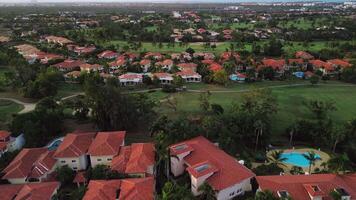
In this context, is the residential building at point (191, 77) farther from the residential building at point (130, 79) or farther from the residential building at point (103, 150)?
the residential building at point (103, 150)

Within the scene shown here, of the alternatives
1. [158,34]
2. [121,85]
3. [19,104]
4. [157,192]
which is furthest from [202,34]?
[157,192]

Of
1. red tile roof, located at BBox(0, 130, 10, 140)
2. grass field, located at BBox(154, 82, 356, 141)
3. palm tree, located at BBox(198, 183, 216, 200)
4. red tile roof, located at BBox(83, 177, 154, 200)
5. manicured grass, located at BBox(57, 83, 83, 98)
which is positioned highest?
palm tree, located at BBox(198, 183, 216, 200)

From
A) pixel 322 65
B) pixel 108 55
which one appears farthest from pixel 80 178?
pixel 322 65

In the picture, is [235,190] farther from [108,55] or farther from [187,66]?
[108,55]

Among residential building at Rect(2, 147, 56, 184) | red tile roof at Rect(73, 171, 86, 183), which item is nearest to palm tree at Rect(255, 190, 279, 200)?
red tile roof at Rect(73, 171, 86, 183)

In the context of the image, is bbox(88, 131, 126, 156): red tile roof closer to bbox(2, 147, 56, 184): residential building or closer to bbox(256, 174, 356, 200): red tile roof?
bbox(2, 147, 56, 184): residential building
